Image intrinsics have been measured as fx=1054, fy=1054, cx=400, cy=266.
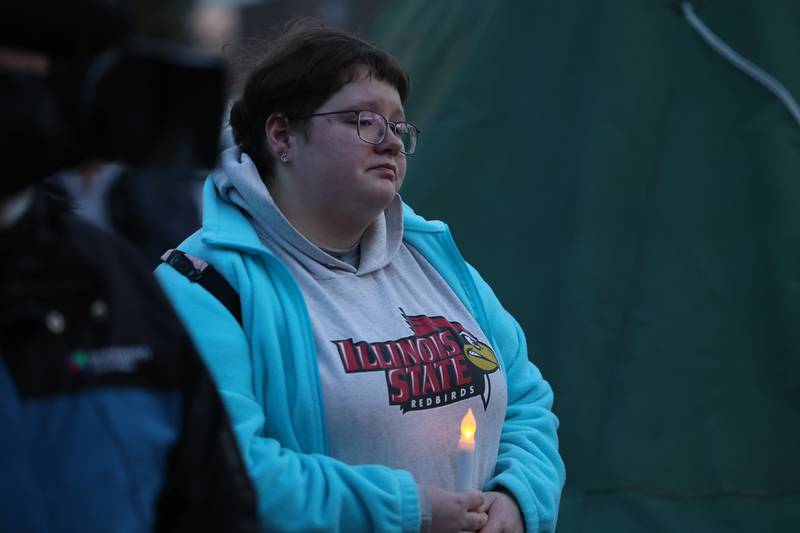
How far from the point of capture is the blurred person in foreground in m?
1.32

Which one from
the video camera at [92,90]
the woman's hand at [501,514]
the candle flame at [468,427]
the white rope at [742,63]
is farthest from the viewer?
the white rope at [742,63]

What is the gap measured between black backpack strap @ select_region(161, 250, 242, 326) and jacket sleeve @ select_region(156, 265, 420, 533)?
0.08 ft

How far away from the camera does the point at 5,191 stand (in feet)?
4.41

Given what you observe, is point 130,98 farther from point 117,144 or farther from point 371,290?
point 371,290

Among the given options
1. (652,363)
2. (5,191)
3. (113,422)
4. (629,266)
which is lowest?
(652,363)

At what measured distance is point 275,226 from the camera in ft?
7.81

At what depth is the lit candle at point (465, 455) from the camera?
83.7 inches

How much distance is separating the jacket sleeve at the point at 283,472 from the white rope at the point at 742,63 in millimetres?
2235

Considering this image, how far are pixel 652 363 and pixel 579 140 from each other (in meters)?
0.85

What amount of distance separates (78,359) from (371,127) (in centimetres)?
120

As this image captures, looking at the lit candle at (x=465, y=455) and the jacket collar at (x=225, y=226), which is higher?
the jacket collar at (x=225, y=226)

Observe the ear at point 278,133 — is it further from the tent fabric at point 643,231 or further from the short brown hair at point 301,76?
the tent fabric at point 643,231

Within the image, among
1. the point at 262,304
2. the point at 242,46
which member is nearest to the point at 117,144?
the point at 262,304

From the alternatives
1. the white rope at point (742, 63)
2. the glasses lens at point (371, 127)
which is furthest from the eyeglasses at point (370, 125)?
the white rope at point (742, 63)
